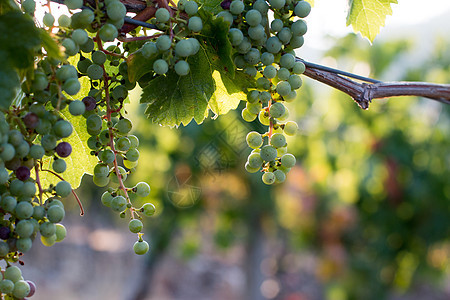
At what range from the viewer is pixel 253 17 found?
0.58 meters

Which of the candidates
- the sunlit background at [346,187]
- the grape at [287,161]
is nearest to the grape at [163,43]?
the grape at [287,161]

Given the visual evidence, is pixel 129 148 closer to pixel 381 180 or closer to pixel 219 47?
pixel 219 47

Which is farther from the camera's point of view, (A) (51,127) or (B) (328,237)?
(B) (328,237)

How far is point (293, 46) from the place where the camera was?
639 millimetres

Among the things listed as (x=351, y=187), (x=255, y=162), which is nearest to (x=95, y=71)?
(x=255, y=162)

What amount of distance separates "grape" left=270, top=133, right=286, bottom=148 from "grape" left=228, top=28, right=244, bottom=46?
134 mm

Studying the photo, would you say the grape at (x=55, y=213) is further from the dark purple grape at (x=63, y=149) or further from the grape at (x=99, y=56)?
the grape at (x=99, y=56)

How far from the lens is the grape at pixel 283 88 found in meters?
0.62

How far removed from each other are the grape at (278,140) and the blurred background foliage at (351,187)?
4.75m

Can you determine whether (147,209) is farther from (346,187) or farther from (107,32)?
(346,187)

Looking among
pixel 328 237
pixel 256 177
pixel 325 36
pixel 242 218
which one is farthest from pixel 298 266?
pixel 325 36

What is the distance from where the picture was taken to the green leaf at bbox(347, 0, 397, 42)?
0.80 m

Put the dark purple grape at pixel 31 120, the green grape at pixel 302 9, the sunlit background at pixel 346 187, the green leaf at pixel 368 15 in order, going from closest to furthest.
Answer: the dark purple grape at pixel 31 120
the green grape at pixel 302 9
the green leaf at pixel 368 15
the sunlit background at pixel 346 187

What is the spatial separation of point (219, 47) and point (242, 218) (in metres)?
5.60
